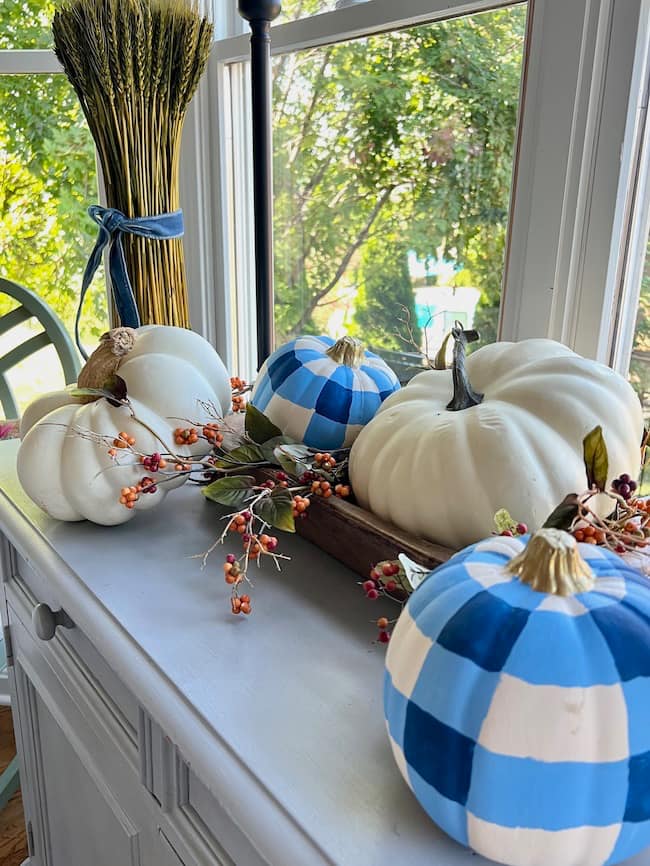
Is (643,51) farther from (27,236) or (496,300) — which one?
(27,236)

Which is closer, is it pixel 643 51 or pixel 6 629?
pixel 643 51

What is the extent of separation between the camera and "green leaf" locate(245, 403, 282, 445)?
0.69 metres

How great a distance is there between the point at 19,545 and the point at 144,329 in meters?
0.26

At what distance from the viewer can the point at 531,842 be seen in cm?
34

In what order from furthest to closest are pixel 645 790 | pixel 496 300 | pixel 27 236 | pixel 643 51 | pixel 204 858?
pixel 27 236, pixel 496 300, pixel 643 51, pixel 204 858, pixel 645 790

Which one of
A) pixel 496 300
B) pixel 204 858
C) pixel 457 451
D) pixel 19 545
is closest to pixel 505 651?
pixel 457 451

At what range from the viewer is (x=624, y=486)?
46 cm

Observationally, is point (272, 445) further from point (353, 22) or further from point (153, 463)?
point (353, 22)

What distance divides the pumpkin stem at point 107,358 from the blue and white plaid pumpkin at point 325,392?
0.16 meters

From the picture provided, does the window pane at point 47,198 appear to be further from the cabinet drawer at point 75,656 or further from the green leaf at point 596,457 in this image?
the green leaf at point 596,457

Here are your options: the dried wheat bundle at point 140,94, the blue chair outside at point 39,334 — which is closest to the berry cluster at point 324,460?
the dried wheat bundle at point 140,94

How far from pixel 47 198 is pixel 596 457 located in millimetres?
1492

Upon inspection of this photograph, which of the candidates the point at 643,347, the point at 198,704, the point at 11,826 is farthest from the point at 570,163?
the point at 11,826

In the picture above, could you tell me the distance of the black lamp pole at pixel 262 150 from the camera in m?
0.88
